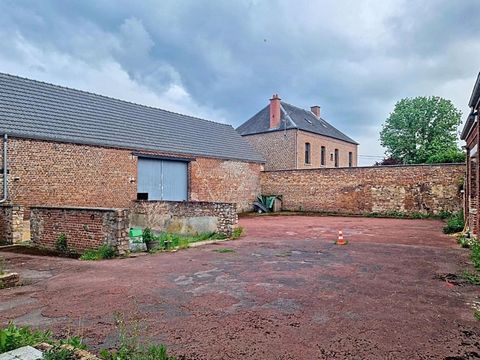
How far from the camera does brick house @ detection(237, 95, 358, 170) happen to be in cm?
2941

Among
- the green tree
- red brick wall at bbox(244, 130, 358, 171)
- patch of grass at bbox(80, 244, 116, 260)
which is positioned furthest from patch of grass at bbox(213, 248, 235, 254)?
the green tree

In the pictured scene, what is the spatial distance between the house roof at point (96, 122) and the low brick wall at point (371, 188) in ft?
12.3

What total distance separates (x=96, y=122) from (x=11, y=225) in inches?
272

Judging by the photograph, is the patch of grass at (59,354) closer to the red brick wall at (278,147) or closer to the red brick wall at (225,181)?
the red brick wall at (225,181)

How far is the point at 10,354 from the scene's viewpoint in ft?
9.32

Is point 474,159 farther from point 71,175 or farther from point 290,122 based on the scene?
point 290,122

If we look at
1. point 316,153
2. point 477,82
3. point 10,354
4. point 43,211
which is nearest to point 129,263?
point 43,211

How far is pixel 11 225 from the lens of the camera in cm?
1047

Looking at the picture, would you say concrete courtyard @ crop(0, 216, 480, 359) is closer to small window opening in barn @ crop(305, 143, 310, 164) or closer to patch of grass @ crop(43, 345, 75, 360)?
patch of grass @ crop(43, 345, 75, 360)

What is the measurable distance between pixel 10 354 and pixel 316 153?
30.8 m

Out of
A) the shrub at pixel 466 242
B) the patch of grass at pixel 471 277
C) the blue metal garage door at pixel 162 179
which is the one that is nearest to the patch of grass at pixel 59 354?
the patch of grass at pixel 471 277

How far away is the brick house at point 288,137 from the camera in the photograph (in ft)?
96.5

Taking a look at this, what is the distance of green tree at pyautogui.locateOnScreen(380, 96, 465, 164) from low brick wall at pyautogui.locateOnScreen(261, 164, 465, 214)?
1505 cm

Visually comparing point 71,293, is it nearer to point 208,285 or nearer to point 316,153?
point 208,285
